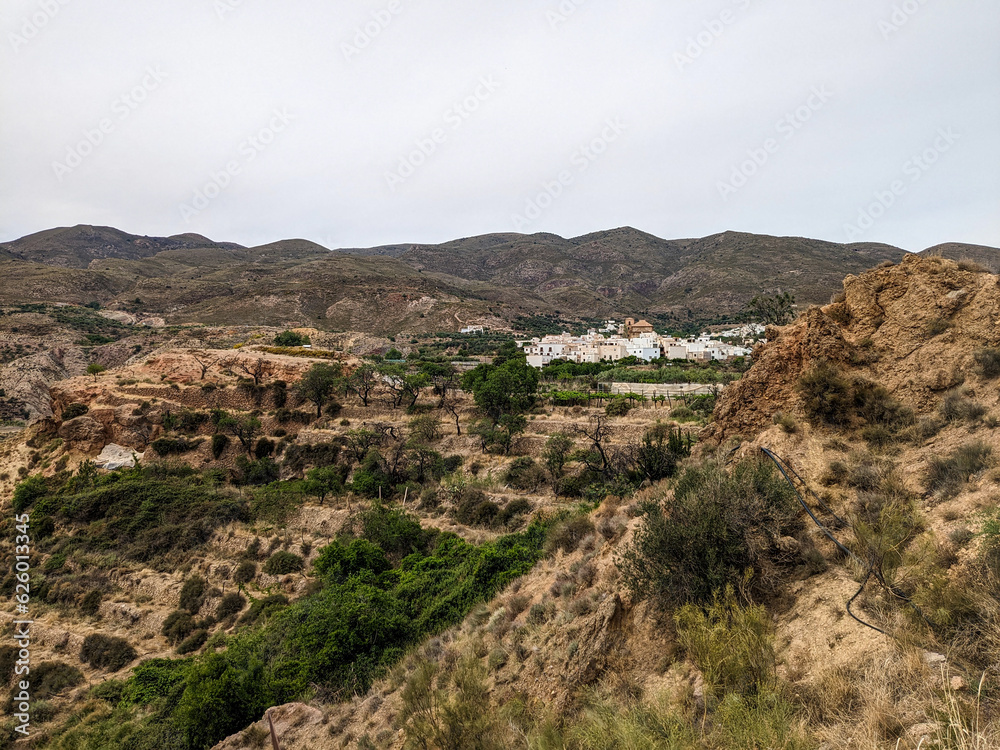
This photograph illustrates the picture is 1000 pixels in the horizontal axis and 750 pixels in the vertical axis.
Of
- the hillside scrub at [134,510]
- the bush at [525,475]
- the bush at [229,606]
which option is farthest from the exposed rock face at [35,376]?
the bush at [525,475]

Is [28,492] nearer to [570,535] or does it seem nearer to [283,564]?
[283,564]

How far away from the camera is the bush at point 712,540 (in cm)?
488

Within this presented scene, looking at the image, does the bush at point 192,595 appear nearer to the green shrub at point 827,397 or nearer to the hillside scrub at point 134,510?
the hillside scrub at point 134,510

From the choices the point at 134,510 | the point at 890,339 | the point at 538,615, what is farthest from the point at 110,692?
the point at 890,339

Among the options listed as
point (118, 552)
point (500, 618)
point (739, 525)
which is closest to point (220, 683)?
point (500, 618)

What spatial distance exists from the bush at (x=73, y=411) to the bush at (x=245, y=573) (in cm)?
1843

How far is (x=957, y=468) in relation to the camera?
4.95 m

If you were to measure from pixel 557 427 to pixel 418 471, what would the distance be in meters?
7.98

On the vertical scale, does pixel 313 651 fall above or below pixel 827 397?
below

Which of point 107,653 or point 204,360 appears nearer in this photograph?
point 107,653

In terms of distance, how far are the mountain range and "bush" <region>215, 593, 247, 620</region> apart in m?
21.0

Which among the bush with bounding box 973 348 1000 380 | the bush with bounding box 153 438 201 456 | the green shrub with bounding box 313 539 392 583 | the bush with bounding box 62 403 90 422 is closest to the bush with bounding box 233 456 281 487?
the bush with bounding box 153 438 201 456

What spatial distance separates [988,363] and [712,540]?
17.5ft

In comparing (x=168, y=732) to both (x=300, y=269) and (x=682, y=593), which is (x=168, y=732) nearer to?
(x=682, y=593)
